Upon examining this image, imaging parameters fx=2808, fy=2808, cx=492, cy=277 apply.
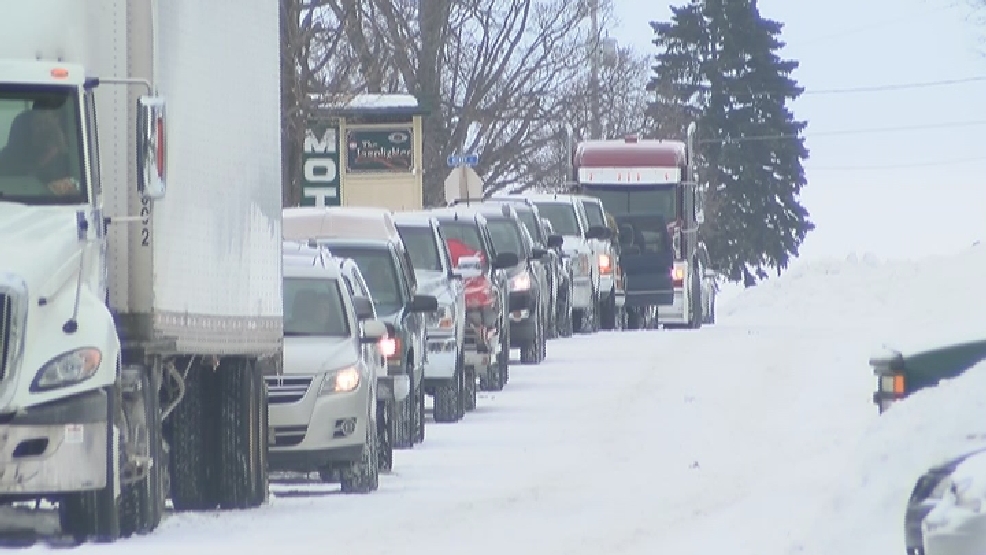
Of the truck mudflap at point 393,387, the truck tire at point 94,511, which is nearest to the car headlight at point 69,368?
the truck tire at point 94,511

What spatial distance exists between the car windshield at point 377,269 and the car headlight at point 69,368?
904cm

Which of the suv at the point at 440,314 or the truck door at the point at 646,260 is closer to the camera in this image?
the suv at the point at 440,314

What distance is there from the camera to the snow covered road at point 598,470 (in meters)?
14.5

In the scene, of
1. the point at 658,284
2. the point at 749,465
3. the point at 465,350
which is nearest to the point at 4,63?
the point at 749,465

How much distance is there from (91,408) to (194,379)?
318cm

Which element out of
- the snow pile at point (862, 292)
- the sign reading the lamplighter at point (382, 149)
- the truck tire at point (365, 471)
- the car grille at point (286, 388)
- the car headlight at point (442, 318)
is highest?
the sign reading the lamplighter at point (382, 149)

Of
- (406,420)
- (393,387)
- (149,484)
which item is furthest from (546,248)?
(149,484)

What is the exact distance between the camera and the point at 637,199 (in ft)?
161

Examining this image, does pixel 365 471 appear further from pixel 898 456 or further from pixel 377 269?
pixel 898 456

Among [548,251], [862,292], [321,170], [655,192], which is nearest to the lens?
[548,251]

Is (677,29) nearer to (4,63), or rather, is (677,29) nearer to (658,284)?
(658,284)

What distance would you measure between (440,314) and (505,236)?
28.8ft

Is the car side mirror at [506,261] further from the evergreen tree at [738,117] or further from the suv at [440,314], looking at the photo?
the evergreen tree at [738,117]

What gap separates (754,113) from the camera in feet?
349
